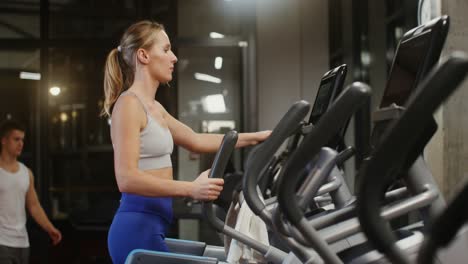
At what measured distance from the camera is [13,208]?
417 centimetres

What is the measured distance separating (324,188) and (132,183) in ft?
1.75

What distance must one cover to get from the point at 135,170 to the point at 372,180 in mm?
1123

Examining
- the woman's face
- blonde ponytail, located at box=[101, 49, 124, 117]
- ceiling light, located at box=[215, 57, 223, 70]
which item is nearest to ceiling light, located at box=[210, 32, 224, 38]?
ceiling light, located at box=[215, 57, 223, 70]

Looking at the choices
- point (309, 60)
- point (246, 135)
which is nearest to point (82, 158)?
point (309, 60)

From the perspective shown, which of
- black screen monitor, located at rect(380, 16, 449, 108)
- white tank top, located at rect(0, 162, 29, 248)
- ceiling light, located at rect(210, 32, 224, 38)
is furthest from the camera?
ceiling light, located at rect(210, 32, 224, 38)

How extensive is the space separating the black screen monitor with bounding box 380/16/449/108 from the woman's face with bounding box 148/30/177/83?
0.79 metres

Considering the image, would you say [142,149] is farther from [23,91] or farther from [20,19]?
[20,19]

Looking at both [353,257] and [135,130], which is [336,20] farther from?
[353,257]

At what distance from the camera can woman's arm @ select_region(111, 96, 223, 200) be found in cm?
191

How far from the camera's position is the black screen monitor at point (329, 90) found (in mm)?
2127

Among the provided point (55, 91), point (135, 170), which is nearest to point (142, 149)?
point (135, 170)

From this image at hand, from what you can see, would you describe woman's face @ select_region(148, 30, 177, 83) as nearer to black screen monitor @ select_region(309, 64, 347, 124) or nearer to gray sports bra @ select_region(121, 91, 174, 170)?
gray sports bra @ select_region(121, 91, 174, 170)

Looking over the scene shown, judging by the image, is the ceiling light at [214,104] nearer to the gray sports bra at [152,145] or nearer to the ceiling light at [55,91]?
the ceiling light at [55,91]

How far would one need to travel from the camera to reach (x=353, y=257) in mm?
1621
